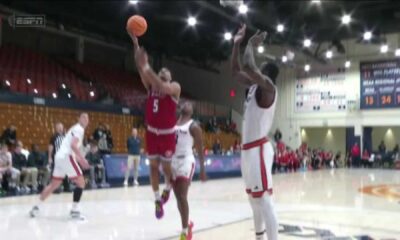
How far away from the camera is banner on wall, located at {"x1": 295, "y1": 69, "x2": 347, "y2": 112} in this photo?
3002 centimetres

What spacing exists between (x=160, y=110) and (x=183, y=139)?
30.0 inches

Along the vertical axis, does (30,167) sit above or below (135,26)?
below

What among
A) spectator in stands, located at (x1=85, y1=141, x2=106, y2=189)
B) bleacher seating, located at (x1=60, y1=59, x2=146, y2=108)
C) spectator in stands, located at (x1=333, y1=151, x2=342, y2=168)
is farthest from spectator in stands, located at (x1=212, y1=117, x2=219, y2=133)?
spectator in stands, located at (x1=85, y1=141, x2=106, y2=189)

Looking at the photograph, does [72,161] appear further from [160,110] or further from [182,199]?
[160,110]

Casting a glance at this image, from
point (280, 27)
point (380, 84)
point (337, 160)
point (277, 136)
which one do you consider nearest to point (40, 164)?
point (280, 27)

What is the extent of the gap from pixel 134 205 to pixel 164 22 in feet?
47.9

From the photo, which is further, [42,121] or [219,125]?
[219,125]

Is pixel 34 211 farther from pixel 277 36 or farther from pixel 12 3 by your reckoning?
pixel 277 36

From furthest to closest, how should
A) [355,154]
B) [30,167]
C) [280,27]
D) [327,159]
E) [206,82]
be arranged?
[206,82] < [327,159] < [355,154] < [280,27] < [30,167]

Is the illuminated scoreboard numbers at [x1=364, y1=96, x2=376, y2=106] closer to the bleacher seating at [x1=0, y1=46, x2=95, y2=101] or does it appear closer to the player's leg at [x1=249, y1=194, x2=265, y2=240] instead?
the bleacher seating at [x1=0, y1=46, x2=95, y2=101]

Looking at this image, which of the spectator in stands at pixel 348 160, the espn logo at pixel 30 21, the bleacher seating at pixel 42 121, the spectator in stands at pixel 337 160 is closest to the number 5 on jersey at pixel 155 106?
the espn logo at pixel 30 21

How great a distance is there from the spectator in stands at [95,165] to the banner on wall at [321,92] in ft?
61.9

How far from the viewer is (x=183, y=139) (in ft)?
20.1

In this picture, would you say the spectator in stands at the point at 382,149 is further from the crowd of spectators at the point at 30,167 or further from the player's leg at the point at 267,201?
the player's leg at the point at 267,201
